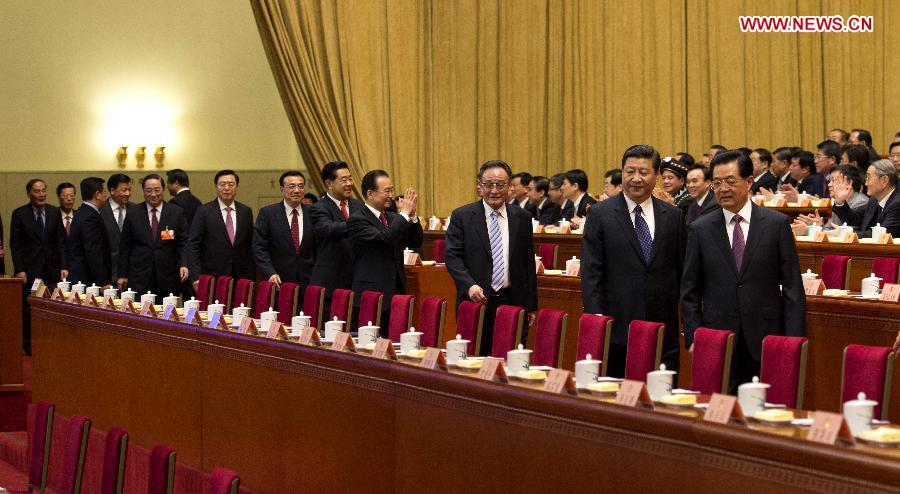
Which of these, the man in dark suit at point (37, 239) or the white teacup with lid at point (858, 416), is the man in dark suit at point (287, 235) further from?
the white teacup with lid at point (858, 416)

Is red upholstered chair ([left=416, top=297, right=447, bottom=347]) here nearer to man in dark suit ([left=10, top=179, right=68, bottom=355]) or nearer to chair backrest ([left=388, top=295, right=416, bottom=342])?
chair backrest ([left=388, top=295, right=416, bottom=342])

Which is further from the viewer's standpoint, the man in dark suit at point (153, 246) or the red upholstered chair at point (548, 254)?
the red upholstered chair at point (548, 254)

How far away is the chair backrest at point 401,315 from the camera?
5.01m

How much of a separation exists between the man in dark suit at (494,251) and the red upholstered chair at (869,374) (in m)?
2.09

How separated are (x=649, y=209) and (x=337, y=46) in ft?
23.4

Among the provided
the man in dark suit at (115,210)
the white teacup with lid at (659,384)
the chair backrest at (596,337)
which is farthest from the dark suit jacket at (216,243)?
the white teacup with lid at (659,384)

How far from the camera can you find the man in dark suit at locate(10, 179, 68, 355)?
9547 millimetres

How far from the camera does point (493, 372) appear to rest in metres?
3.50

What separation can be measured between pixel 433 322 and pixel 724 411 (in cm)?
230

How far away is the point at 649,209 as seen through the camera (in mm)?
4605

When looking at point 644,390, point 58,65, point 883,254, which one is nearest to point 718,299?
point 644,390

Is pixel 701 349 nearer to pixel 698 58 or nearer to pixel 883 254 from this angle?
pixel 883 254

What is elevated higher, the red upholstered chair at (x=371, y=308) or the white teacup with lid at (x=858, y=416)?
the red upholstered chair at (x=371, y=308)

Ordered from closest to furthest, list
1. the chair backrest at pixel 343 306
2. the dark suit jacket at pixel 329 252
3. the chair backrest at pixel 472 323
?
the chair backrest at pixel 472 323, the chair backrest at pixel 343 306, the dark suit jacket at pixel 329 252
